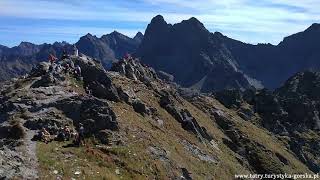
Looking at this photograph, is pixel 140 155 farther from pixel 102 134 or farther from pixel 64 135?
pixel 64 135

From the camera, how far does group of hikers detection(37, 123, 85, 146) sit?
221 ft

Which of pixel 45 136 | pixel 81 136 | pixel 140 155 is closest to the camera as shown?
pixel 45 136

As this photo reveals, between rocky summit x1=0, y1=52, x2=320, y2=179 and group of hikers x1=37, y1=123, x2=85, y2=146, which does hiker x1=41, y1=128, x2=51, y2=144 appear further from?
rocky summit x1=0, y1=52, x2=320, y2=179

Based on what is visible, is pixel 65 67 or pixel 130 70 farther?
pixel 130 70

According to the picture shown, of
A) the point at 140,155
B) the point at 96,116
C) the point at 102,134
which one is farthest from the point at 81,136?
the point at 140,155

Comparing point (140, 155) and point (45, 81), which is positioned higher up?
point (45, 81)

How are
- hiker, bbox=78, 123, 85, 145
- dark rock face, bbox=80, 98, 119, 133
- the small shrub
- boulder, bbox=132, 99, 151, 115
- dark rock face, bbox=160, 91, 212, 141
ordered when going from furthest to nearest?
dark rock face, bbox=160, 91, 212, 141 < boulder, bbox=132, 99, 151, 115 < dark rock face, bbox=80, 98, 119, 133 < hiker, bbox=78, 123, 85, 145 < the small shrub

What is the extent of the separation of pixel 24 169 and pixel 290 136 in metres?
160

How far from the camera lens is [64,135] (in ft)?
230

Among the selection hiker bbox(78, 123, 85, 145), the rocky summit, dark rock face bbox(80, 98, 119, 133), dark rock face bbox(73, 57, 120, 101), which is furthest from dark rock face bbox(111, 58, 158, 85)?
hiker bbox(78, 123, 85, 145)

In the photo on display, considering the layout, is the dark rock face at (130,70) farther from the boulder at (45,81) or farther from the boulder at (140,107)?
the boulder at (45,81)

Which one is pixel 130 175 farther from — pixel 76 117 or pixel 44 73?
pixel 44 73

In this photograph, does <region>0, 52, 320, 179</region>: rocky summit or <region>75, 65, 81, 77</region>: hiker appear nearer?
<region>0, 52, 320, 179</region>: rocky summit

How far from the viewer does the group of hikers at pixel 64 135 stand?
6750 centimetres
